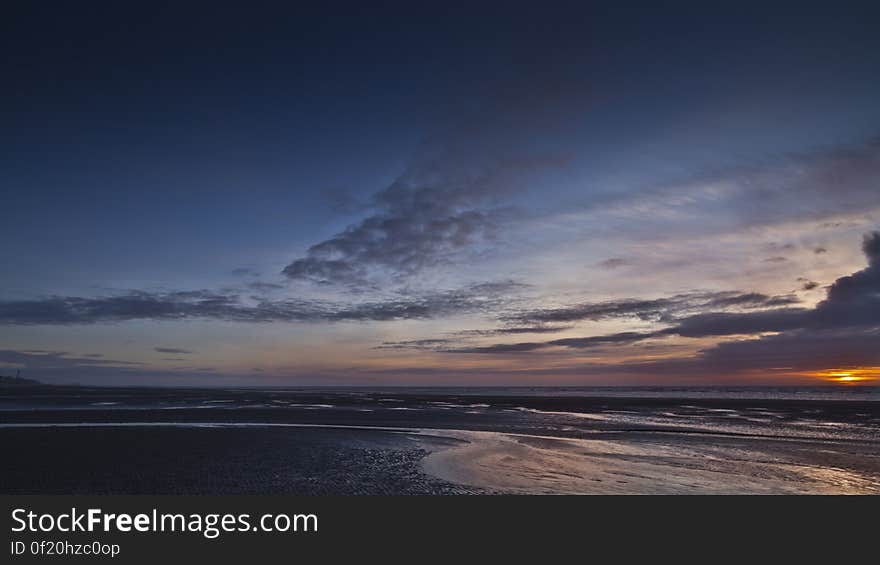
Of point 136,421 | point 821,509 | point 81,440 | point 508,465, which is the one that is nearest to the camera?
point 821,509

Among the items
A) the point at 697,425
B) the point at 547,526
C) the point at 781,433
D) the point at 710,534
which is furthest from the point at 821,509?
the point at 697,425

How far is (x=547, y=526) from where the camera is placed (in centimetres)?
1210

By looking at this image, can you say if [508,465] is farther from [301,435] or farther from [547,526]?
[301,435]

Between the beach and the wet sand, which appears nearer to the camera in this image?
the wet sand

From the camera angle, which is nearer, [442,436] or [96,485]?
[96,485]

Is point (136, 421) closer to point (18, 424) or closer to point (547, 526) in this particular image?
point (18, 424)

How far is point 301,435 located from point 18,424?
20.9 metres

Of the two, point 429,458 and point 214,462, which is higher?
point 214,462

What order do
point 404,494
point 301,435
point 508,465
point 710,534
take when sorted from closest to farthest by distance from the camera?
point 710,534 < point 404,494 < point 508,465 < point 301,435

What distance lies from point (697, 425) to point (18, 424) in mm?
48764

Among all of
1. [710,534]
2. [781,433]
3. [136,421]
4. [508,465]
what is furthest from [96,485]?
[781,433]

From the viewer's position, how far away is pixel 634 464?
71.5 feet

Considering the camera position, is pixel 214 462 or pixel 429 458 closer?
pixel 214 462

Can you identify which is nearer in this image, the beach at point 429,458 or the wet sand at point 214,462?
A: the wet sand at point 214,462
